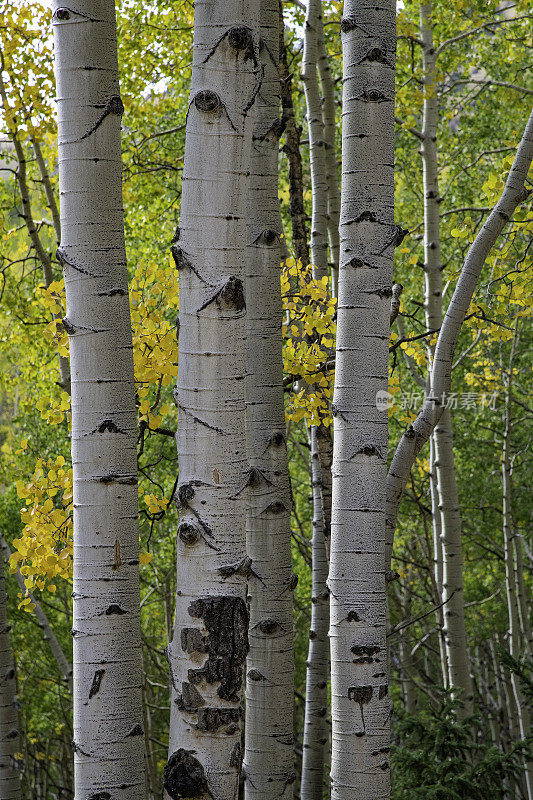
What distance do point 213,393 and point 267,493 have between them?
1.10 metres

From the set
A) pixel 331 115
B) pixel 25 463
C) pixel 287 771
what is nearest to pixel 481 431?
pixel 25 463

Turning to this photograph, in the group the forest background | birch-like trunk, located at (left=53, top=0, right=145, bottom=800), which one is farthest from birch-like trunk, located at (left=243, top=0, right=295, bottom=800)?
birch-like trunk, located at (left=53, top=0, right=145, bottom=800)

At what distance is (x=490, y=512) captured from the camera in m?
14.5

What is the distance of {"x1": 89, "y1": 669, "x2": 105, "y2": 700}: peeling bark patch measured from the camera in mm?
1811

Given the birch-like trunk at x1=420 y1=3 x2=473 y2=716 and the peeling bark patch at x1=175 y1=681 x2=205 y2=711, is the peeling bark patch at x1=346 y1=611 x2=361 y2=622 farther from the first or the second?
the birch-like trunk at x1=420 y1=3 x2=473 y2=716

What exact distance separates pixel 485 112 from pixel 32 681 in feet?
42.7

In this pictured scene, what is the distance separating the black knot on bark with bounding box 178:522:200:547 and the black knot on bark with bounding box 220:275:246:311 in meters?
0.48

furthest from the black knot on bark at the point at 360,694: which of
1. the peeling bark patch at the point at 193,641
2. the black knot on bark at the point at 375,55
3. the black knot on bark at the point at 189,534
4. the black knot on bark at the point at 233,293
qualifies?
the black knot on bark at the point at 375,55

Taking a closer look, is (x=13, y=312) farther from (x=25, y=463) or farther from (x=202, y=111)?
(x=202, y=111)

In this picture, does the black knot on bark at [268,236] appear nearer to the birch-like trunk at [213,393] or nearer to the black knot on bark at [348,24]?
the black knot on bark at [348,24]

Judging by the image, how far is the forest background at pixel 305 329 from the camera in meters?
3.49

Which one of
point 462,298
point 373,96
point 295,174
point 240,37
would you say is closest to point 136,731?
point 240,37

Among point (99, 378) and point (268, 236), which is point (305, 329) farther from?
point (99, 378)

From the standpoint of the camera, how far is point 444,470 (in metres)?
6.00
